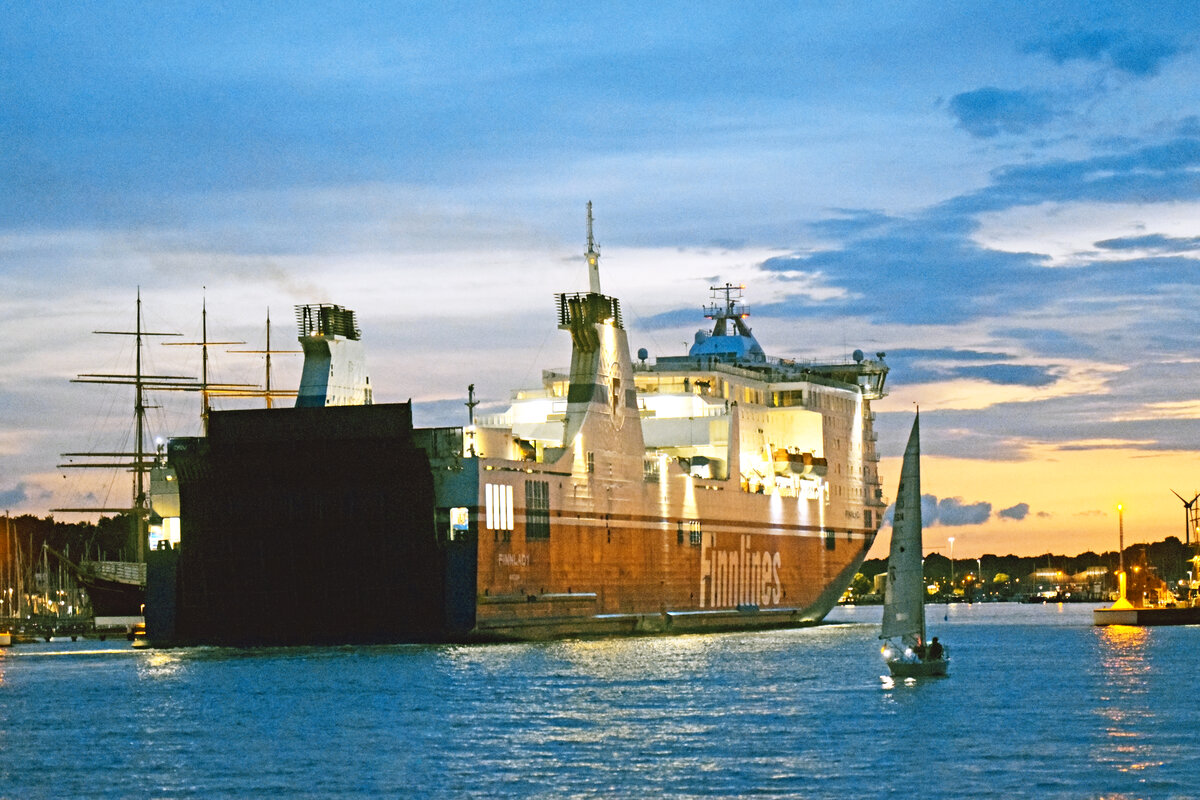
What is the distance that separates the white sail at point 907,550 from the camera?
54.0 metres

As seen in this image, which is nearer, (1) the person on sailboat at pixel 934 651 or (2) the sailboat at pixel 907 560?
(2) the sailboat at pixel 907 560

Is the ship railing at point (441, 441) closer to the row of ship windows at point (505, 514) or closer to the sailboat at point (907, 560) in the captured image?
the row of ship windows at point (505, 514)

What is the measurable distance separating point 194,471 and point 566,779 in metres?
33.4

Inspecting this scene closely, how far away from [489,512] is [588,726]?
68.9 feet

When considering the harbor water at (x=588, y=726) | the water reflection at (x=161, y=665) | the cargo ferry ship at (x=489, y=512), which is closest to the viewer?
the harbor water at (x=588, y=726)

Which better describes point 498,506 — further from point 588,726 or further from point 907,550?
point 588,726

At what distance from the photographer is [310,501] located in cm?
6594

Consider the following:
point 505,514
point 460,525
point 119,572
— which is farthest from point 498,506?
point 119,572

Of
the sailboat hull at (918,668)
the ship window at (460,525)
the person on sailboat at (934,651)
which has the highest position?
the ship window at (460,525)

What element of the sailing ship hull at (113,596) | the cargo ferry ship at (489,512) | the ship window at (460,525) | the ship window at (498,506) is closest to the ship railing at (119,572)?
the sailing ship hull at (113,596)

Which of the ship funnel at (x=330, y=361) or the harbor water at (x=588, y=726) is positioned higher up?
the ship funnel at (x=330, y=361)

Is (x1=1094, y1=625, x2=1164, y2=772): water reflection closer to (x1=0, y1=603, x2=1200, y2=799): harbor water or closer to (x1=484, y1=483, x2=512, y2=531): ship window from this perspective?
(x1=0, y1=603, x2=1200, y2=799): harbor water

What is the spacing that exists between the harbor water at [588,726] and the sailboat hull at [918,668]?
0.44 meters

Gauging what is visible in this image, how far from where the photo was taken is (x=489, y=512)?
66.5 metres
